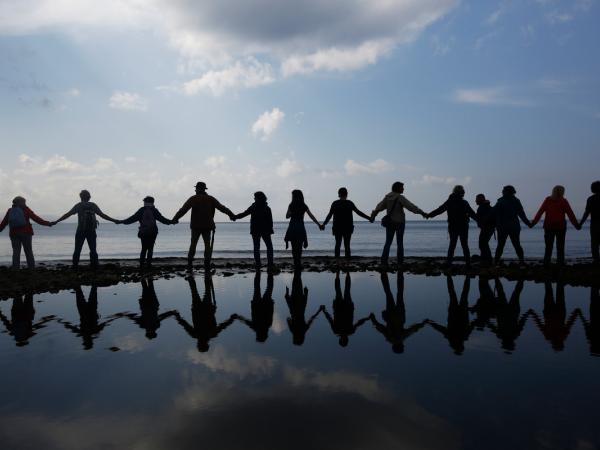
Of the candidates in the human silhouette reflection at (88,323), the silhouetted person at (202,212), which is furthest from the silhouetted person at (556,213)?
the human silhouette reflection at (88,323)

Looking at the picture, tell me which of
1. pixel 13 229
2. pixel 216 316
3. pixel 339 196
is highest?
pixel 339 196

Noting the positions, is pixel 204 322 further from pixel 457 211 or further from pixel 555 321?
pixel 457 211

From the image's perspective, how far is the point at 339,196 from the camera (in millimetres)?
15500

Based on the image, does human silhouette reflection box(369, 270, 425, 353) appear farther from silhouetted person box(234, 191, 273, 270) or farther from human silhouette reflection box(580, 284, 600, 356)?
silhouetted person box(234, 191, 273, 270)

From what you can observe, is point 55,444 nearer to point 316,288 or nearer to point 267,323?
point 267,323

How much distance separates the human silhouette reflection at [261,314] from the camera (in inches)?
257

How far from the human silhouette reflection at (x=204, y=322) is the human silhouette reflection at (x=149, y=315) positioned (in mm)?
325

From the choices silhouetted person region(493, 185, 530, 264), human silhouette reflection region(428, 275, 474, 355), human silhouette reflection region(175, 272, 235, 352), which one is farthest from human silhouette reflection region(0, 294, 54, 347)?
silhouetted person region(493, 185, 530, 264)

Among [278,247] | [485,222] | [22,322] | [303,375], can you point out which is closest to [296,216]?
[485,222]

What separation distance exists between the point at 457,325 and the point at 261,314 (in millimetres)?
3339

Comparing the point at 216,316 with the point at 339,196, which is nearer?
the point at 216,316

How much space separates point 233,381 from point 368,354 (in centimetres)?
175

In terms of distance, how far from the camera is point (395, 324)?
22.5 ft

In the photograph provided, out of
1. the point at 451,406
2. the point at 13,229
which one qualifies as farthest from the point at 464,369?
the point at 13,229
